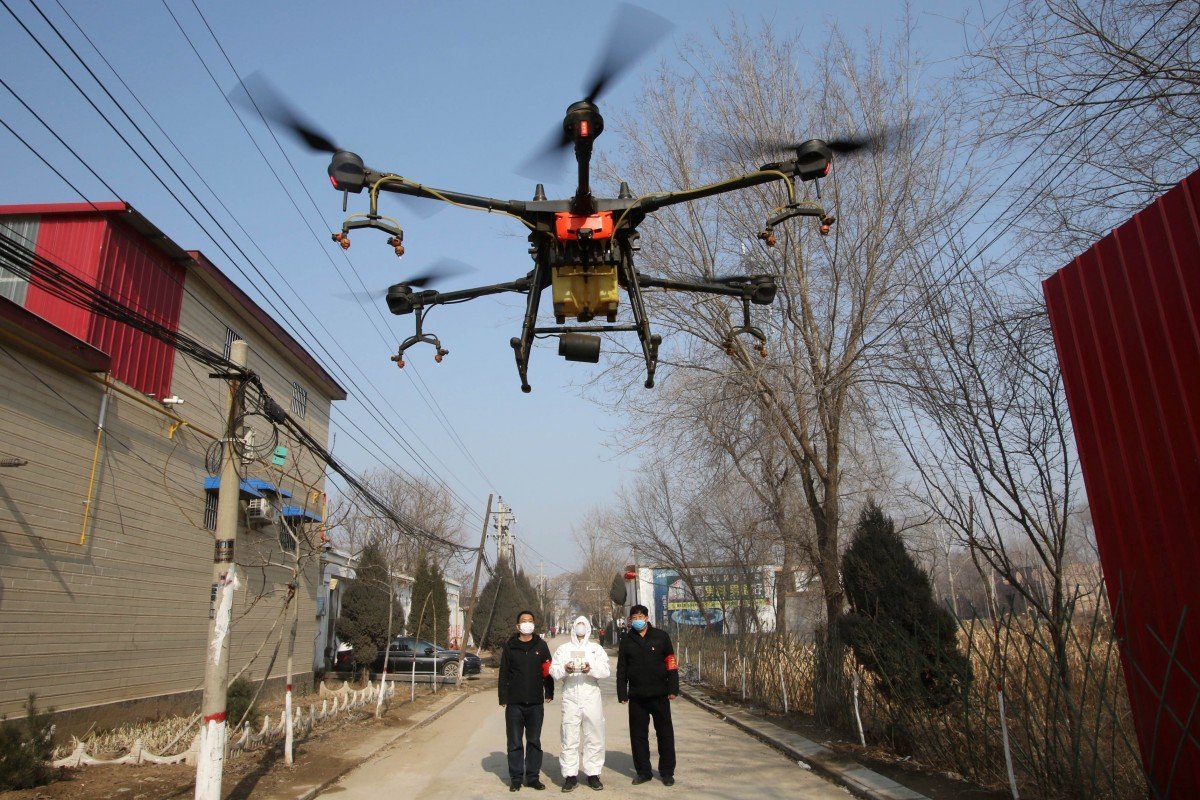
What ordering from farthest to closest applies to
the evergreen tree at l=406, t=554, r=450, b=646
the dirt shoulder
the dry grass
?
the evergreen tree at l=406, t=554, r=450, b=646
the dirt shoulder
the dry grass

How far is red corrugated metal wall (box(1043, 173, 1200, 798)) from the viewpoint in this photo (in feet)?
18.6

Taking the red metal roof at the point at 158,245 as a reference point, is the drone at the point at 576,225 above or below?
below

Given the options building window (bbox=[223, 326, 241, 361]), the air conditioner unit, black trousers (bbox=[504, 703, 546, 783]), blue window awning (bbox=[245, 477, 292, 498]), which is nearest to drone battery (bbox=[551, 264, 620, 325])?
black trousers (bbox=[504, 703, 546, 783])

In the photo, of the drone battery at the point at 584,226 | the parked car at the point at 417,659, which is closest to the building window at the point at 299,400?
the parked car at the point at 417,659

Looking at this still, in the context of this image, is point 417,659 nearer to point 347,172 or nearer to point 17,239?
point 17,239

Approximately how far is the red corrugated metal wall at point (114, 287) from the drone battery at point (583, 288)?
32.3ft

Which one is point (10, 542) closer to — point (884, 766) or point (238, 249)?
point (238, 249)

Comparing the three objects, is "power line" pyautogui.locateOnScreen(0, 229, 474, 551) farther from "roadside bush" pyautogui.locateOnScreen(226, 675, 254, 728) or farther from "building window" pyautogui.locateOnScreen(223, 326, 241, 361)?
"building window" pyautogui.locateOnScreen(223, 326, 241, 361)

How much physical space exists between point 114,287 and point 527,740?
9.94 metres

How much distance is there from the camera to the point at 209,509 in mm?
16109

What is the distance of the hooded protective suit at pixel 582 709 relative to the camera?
28.6 feet

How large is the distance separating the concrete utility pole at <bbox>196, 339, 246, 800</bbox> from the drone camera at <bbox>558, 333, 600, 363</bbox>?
413cm

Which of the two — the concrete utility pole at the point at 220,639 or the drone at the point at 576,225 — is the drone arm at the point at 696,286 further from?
the concrete utility pole at the point at 220,639

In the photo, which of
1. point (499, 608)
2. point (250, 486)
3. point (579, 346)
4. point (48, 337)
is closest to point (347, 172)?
point (579, 346)
